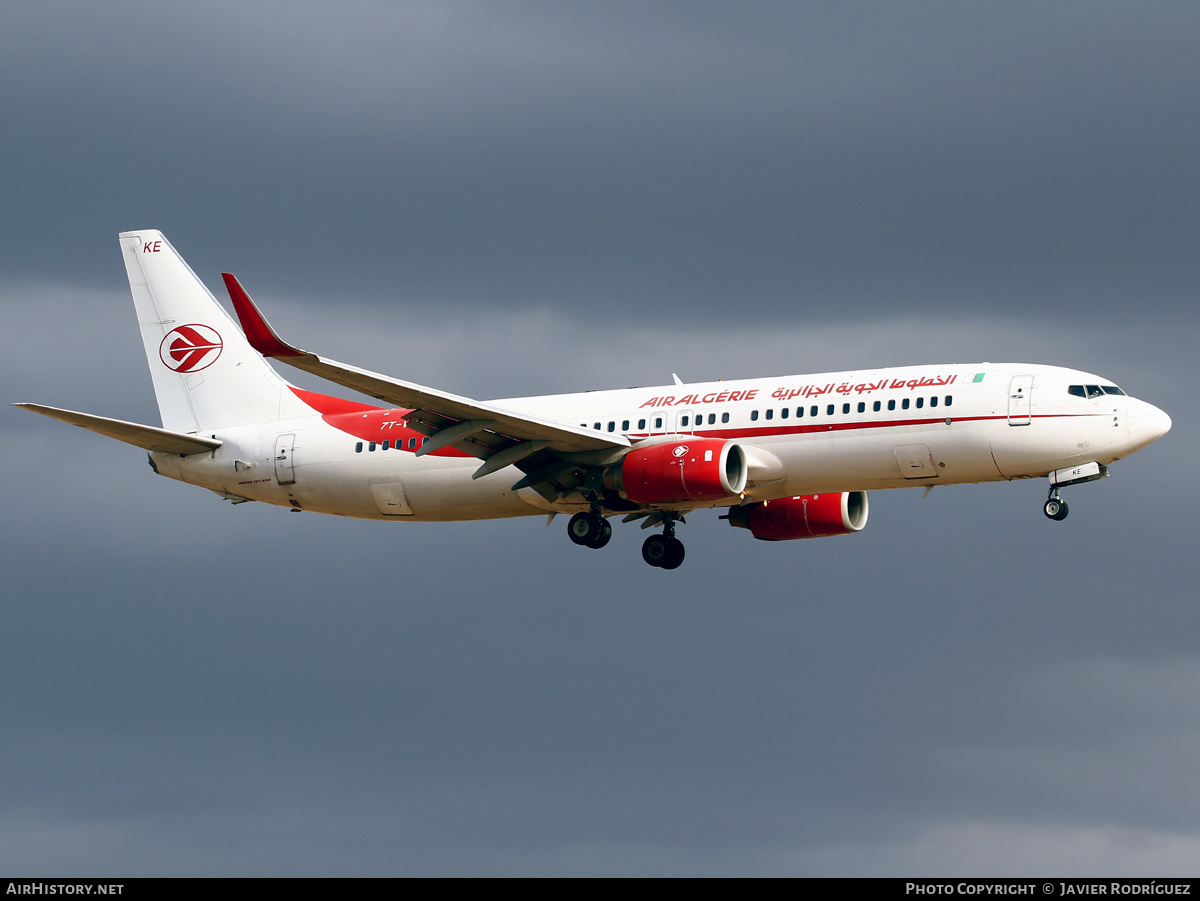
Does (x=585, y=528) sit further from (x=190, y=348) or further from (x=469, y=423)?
(x=190, y=348)

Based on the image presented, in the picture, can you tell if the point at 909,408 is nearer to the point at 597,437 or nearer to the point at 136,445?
the point at 597,437

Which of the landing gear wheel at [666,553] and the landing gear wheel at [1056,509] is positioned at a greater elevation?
the landing gear wheel at [666,553]

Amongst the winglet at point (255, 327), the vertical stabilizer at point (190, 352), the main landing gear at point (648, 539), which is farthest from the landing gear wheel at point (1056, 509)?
the vertical stabilizer at point (190, 352)

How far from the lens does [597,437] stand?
57469mm

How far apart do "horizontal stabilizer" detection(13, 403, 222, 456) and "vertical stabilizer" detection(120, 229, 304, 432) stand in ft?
6.41

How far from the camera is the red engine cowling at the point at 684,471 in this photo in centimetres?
5525

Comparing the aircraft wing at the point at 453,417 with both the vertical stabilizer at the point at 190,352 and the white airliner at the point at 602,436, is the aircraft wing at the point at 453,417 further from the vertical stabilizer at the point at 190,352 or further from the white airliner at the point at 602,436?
the vertical stabilizer at the point at 190,352

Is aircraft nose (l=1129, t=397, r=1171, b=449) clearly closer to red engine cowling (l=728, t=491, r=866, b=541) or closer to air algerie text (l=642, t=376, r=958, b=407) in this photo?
air algerie text (l=642, t=376, r=958, b=407)

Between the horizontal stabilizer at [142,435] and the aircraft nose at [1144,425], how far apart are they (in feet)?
109

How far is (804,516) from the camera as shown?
63469mm

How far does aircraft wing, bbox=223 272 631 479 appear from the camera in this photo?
50031 millimetres
